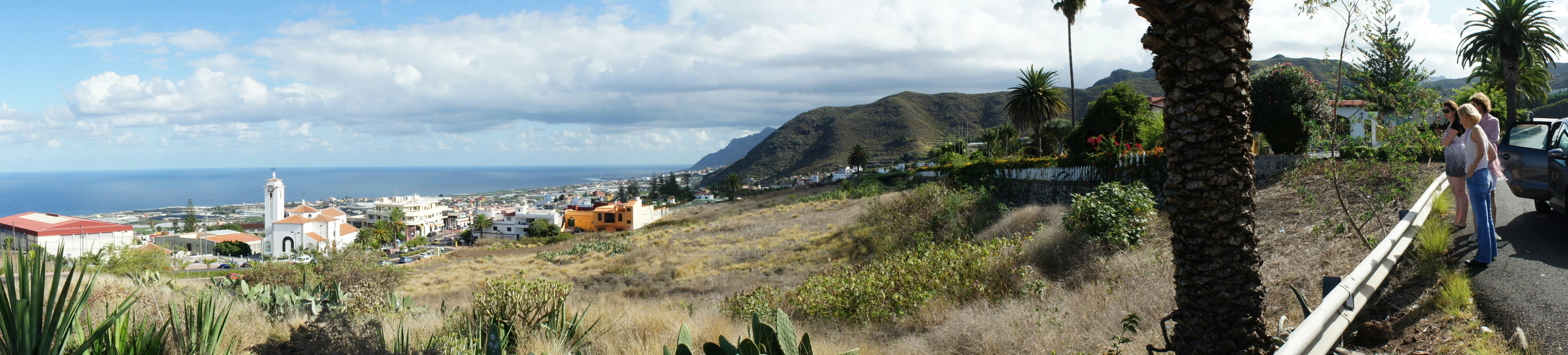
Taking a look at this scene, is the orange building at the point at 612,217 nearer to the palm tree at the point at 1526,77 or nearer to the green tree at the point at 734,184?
the green tree at the point at 734,184

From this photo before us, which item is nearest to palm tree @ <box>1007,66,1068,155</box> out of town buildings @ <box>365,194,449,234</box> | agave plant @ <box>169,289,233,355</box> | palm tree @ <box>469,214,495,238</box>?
agave plant @ <box>169,289,233,355</box>

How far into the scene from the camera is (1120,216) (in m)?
9.42

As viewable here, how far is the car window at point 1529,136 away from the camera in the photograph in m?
6.87

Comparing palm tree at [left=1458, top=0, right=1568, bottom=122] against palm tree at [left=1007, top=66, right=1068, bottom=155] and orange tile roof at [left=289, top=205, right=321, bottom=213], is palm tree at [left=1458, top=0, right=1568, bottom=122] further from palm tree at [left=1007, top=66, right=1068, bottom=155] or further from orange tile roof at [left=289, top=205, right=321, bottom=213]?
orange tile roof at [left=289, top=205, right=321, bottom=213]

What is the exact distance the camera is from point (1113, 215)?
941 cm

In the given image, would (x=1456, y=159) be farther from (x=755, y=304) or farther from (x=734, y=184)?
(x=734, y=184)

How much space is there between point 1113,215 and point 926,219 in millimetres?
7012

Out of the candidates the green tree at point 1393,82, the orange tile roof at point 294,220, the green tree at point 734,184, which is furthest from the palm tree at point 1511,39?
the orange tile roof at point 294,220

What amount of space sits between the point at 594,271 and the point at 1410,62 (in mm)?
19291

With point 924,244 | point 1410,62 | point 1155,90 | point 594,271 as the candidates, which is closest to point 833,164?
point 1155,90

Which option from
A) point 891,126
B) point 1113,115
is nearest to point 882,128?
point 891,126

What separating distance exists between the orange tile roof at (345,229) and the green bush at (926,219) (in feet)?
185

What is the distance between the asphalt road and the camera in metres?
3.43

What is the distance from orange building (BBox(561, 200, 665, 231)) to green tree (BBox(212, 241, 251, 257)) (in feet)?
84.6
